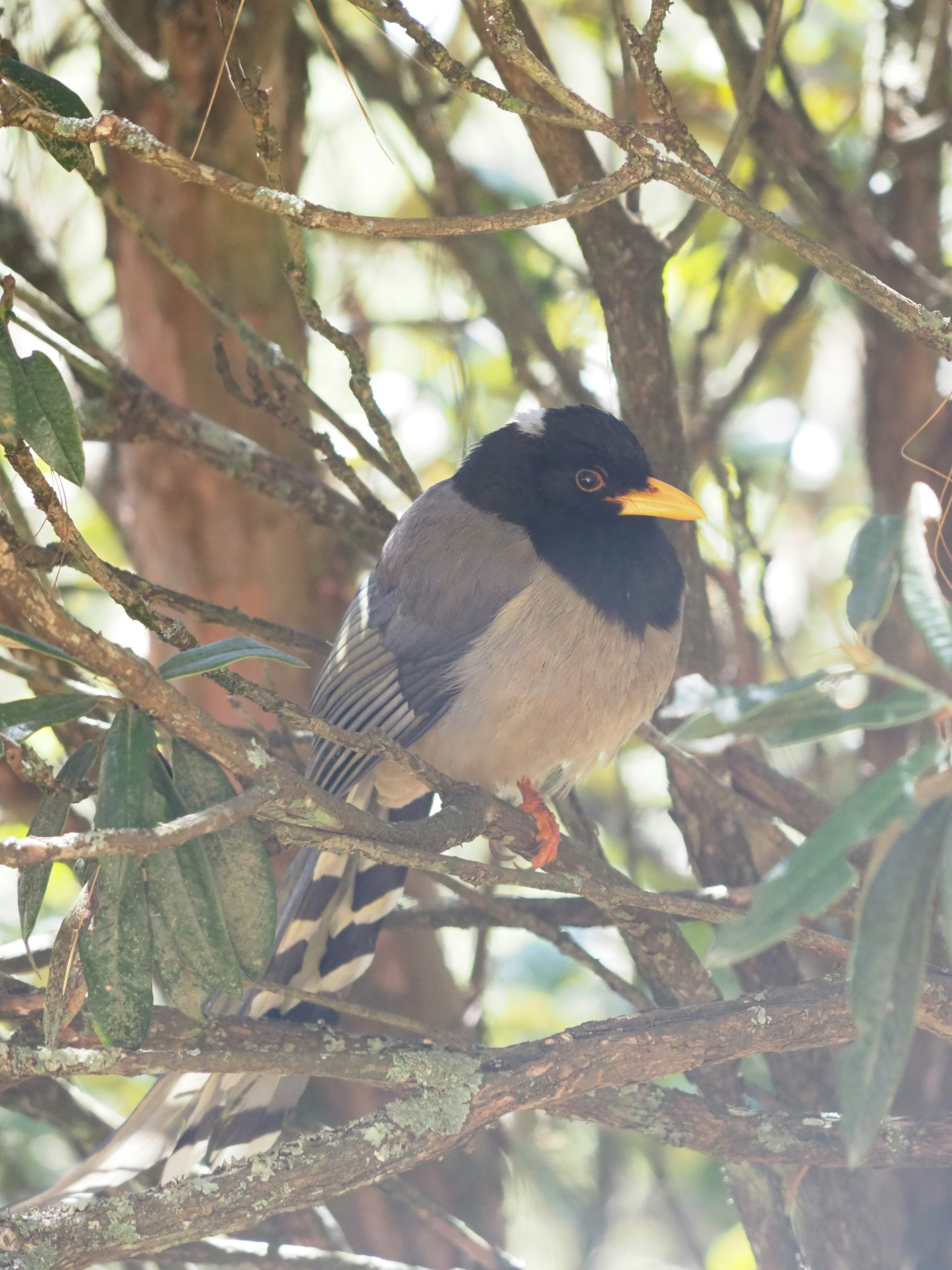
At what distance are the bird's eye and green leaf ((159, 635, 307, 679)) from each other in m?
1.77

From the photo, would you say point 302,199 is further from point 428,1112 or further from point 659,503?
point 428,1112

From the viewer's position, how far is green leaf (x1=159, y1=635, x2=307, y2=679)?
214cm

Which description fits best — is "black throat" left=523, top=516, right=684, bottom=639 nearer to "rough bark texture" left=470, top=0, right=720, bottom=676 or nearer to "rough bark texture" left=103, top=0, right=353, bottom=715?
"rough bark texture" left=470, top=0, right=720, bottom=676

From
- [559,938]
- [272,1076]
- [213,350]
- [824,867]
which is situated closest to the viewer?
[824,867]

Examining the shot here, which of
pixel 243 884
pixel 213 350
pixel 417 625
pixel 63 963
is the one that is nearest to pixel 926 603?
pixel 243 884

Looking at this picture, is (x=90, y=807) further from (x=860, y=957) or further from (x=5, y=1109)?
(x=860, y=957)

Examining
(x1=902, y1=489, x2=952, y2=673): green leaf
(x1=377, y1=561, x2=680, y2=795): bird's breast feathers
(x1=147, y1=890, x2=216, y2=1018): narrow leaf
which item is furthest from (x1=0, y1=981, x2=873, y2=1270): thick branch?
(x1=902, y1=489, x2=952, y2=673): green leaf

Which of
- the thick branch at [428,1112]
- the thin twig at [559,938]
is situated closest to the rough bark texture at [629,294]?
the thin twig at [559,938]

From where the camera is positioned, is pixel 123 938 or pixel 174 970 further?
pixel 174 970

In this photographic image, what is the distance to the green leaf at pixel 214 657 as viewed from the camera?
214 centimetres

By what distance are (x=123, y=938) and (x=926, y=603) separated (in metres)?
1.41

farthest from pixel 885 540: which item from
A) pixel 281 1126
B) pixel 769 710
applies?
pixel 281 1126

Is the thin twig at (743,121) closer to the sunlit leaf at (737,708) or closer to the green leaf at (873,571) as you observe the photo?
the green leaf at (873,571)

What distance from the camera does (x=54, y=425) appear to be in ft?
7.20
